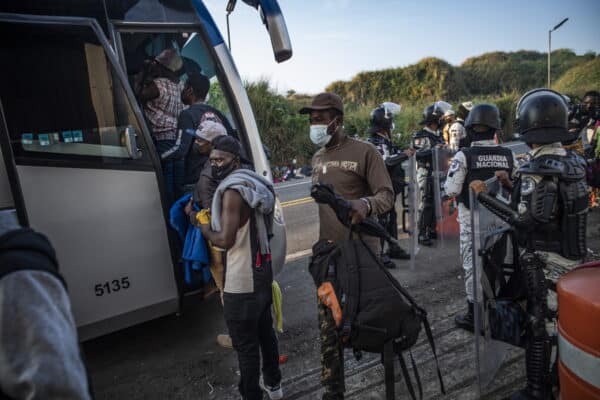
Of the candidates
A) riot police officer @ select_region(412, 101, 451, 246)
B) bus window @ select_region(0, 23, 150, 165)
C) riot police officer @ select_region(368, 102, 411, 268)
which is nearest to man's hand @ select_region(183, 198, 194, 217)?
bus window @ select_region(0, 23, 150, 165)

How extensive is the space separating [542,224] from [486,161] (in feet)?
4.44

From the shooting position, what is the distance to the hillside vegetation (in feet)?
59.5

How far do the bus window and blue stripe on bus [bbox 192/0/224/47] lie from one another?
1.07 meters

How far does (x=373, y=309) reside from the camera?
6.91 ft

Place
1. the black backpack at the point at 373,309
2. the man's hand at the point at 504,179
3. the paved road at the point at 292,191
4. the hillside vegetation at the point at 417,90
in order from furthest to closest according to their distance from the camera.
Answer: the hillside vegetation at the point at 417,90, the paved road at the point at 292,191, the man's hand at the point at 504,179, the black backpack at the point at 373,309

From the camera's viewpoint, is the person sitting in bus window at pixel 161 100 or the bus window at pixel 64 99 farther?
the person sitting in bus window at pixel 161 100

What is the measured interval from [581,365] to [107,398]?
2.89 meters

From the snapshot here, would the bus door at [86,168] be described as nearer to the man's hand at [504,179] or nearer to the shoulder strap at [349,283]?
the shoulder strap at [349,283]

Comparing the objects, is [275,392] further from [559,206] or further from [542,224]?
[559,206]

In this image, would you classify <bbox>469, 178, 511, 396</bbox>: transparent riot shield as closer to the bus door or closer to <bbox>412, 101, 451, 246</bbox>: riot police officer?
the bus door

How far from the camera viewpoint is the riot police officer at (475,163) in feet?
12.4

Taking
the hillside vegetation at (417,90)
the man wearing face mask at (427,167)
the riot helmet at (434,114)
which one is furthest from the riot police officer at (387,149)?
the hillside vegetation at (417,90)

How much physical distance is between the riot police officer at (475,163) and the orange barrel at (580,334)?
1.83 meters

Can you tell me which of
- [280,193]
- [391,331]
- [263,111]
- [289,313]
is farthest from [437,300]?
[263,111]
